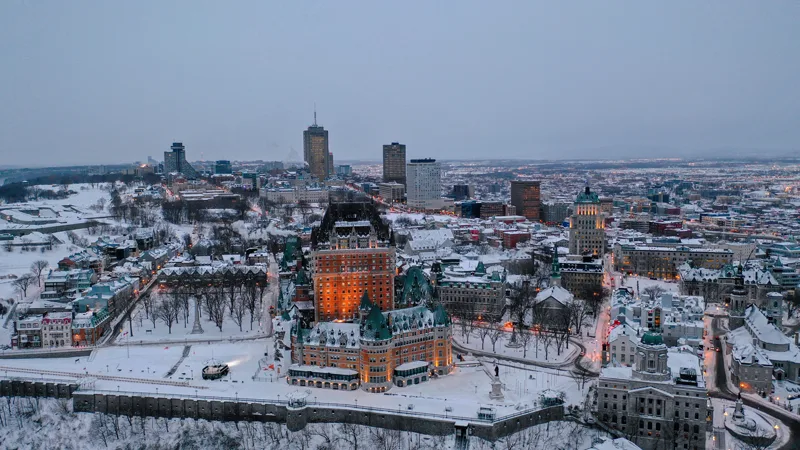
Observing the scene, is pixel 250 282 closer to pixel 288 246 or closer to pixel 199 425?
pixel 288 246

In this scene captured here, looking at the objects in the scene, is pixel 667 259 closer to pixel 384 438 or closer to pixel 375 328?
pixel 375 328

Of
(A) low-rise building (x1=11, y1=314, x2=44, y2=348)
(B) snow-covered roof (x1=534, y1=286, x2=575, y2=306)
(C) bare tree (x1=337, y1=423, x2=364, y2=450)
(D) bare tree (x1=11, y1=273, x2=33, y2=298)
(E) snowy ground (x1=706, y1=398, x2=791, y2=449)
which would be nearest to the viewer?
(E) snowy ground (x1=706, y1=398, x2=791, y2=449)

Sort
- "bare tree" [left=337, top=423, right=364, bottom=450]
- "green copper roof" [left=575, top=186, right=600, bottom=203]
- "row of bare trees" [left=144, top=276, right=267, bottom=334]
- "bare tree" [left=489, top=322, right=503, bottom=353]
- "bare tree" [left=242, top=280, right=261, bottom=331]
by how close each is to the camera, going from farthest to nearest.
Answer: "green copper roof" [left=575, top=186, right=600, bottom=203] → "bare tree" [left=242, top=280, right=261, bottom=331] → "row of bare trees" [left=144, top=276, right=267, bottom=334] → "bare tree" [left=489, top=322, right=503, bottom=353] → "bare tree" [left=337, top=423, right=364, bottom=450]

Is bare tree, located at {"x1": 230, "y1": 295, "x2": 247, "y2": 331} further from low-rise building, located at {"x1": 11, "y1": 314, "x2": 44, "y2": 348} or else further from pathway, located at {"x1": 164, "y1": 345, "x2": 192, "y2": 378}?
low-rise building, located at {"x1": 11, "y1": 314, "x2": 44, "y2": 348}

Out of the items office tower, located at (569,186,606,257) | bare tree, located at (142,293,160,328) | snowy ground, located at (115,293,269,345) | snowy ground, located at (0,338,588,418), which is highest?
office tower, located at (569,186,606,257)

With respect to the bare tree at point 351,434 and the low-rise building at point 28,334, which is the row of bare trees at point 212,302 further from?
the bare tree at point 351,434

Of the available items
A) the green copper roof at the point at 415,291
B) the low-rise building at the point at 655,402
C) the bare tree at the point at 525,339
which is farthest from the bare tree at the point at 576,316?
the low-rise building at the point at 655,402

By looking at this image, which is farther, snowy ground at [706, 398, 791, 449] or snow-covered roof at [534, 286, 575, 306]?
snow-covered roof at [534, 286, 575, 306]

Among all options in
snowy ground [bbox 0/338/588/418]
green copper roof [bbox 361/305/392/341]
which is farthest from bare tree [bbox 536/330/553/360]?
green copper roof [bbox 361/305/392/341]
